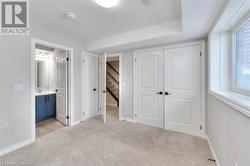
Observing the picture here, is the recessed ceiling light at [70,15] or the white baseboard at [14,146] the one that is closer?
the white baseboard at [14,146]

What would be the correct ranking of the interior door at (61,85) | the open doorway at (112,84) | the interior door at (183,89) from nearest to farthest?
1. the interior door at (183,89)
2. the interior door at (61,85)
3. the open doorway at (112,84)

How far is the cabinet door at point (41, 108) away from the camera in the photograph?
3.44m

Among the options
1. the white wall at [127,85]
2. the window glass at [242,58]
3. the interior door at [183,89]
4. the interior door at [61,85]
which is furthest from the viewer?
the white wall at [127,85]

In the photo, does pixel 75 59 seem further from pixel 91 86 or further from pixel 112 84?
pixel 112 84

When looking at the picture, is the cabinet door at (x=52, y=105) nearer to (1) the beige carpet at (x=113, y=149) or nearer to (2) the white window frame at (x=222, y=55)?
(1) the beige carpet at (x=113, y=149)

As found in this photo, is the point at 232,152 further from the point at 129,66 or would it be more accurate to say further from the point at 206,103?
the point at 129,66

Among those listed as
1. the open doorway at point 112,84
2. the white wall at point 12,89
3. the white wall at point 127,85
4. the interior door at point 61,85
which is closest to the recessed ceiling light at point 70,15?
the white wall at point 12,89

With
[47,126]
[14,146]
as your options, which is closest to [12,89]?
[14,146]

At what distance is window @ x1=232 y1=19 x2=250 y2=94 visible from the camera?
1399 mm

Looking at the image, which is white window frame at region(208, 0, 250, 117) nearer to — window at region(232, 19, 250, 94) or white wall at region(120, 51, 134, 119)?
window at region(232, 19, 250, 94)

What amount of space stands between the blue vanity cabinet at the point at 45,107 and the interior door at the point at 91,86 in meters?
1.03

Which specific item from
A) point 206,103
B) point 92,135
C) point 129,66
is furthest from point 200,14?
point 92,135

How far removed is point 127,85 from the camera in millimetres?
3707

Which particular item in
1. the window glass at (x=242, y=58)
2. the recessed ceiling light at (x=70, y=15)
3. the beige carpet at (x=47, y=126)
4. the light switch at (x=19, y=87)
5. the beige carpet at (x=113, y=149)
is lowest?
the beige carpet at (x=113, y=149)
